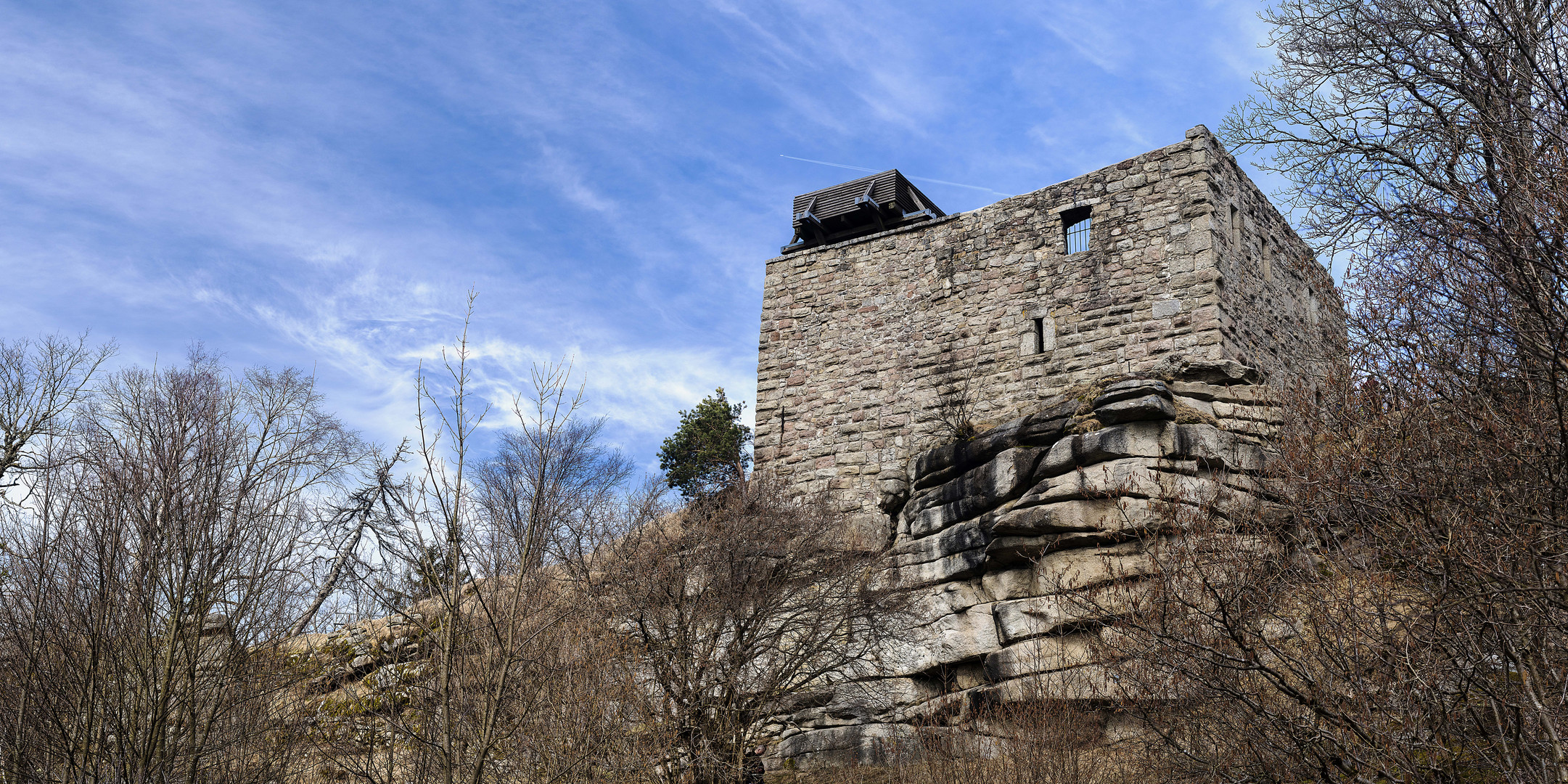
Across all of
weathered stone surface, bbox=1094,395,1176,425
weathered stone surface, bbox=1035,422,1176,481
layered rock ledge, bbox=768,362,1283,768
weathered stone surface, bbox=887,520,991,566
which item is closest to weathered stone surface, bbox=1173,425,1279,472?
layered rock ledge, bbox=768,362,1283,768

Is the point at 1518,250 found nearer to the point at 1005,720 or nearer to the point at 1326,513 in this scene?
Answer: the point at 1326,513

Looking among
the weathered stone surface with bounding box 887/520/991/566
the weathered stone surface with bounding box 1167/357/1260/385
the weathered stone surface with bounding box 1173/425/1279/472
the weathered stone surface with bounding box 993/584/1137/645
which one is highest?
the weathered stone surface with bounding box 1167/357/1260/385

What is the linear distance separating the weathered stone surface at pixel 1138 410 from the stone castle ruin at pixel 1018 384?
3 cm

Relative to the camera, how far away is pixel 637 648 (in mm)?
11328

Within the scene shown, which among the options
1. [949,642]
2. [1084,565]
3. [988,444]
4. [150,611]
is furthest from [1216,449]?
[150,611]

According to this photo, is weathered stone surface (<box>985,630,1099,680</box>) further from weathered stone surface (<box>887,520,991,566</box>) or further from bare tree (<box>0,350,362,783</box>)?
bare tree (<box>0,350,362,783</box>)

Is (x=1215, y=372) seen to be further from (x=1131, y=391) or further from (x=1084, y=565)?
(x=1084, y=565)

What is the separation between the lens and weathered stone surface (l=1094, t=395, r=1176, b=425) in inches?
484

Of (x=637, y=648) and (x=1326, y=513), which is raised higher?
(x=1326, y=513)

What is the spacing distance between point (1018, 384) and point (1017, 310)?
1100 mm

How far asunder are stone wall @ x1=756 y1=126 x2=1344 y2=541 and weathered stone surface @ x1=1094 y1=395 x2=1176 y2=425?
997 mm

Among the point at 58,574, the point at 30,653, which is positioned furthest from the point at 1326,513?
the point at 58,574

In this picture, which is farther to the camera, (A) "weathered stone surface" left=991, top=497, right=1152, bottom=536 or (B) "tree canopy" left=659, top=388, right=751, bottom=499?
(B) "tree canopy" left=659, top=388, right=751, bottom=499

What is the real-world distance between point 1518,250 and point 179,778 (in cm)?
1021
